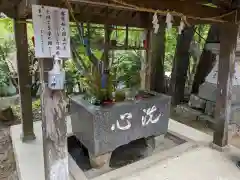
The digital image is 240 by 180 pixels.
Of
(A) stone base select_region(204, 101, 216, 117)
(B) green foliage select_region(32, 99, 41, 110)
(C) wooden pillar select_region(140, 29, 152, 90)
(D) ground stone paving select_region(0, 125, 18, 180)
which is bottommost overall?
(D) ground stone paving select_region(0, 125, 18, 180)

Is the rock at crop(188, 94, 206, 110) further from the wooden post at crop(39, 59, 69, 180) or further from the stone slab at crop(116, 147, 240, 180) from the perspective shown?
the wooden post at crop(39, 59, 69, 180)

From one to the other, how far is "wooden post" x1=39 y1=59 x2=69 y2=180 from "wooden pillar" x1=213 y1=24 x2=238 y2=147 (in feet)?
7.02

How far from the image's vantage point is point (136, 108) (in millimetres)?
2488

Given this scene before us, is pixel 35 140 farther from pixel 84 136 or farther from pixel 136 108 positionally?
pixel 136 108

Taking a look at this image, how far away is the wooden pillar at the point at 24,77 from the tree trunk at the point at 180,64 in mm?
3617

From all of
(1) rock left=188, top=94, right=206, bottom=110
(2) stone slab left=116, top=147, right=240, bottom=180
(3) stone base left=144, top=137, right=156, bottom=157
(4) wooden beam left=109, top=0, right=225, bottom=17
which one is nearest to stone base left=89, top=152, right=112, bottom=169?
(2) stone slab left=116, top=147, right=240, bottom=180

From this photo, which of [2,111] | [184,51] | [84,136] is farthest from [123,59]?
[84,136]

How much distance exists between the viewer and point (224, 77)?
2.69 m

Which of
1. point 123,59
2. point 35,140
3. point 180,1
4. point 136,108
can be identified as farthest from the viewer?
point 123,59

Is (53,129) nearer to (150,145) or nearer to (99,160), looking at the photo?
(99,160)

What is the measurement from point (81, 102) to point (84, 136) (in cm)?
42

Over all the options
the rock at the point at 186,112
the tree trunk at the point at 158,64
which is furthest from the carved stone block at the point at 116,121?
the tree trunk at the point at 158,64

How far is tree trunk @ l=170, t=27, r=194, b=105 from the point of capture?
5.16m

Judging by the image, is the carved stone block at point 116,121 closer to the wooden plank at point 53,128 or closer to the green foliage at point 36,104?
the wooden plank at point 53,128
